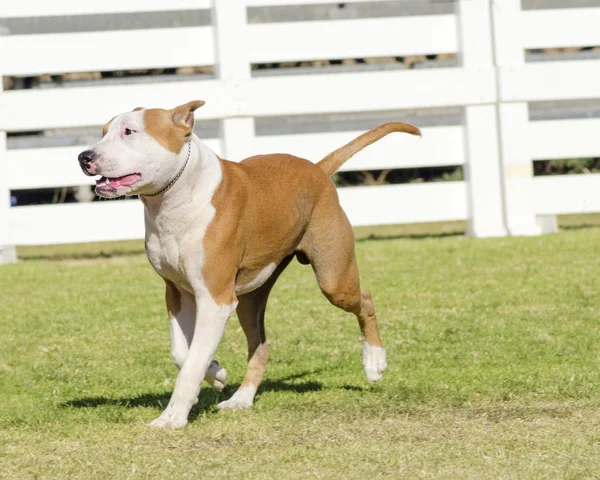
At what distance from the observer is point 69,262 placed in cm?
1206

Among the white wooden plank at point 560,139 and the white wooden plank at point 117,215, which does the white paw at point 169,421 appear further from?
the white wooden plank at point 560,139

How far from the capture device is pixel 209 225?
5.01 metres

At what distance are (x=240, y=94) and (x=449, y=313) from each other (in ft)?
14.7

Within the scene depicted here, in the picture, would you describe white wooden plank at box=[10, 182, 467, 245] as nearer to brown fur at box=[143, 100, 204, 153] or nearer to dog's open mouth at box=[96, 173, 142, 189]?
brown fur at box=[143, 100, 204, 153]

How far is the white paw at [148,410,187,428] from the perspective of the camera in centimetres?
493

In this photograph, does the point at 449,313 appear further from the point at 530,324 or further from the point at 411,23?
the point at 411,23

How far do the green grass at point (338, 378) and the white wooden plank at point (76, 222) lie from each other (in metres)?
0.88

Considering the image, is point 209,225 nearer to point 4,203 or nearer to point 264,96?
point 264,96

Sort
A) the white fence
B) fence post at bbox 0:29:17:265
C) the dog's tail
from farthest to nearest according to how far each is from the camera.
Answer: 1. the white fence
2. fence post at bbox 0:29:17:265
3. the dog's tail

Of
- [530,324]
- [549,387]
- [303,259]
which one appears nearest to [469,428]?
[549,387]

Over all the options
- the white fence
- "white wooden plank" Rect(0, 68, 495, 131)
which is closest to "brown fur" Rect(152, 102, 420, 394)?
"white wooden plank" Rect(0, 68, 495, 131)

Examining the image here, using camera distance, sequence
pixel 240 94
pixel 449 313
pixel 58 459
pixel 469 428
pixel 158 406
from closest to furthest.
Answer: pixel 58 459
pixel 469 428
pixel 158 406
pixel 449 313
pixel 240 94

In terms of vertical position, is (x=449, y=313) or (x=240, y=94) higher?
(x=240, y=94)

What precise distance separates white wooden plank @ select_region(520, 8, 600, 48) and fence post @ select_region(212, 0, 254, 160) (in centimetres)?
286
